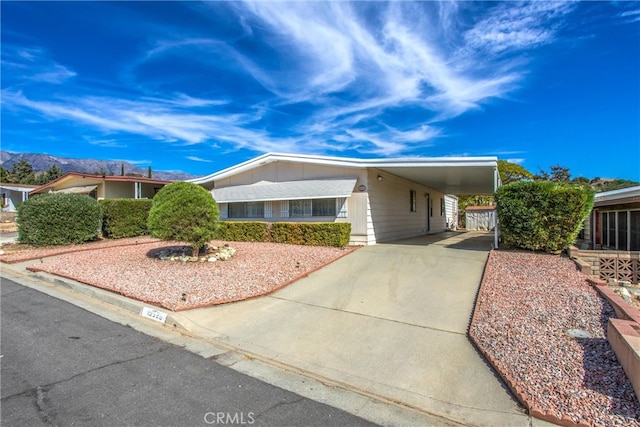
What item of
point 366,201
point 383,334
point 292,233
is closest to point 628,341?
point 383,334

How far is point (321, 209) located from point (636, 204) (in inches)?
410

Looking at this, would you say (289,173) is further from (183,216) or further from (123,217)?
(123,217)

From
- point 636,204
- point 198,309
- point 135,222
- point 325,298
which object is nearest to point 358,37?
point 325,298

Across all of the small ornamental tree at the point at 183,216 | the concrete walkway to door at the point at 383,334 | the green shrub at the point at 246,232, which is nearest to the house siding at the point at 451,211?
the green shrub at the point at 246,232

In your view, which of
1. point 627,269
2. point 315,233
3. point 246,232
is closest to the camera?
point 627,269

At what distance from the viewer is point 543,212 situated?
9.49 metres

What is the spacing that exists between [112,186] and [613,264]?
939 inches

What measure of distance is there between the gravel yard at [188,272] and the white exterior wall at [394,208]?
2.84m

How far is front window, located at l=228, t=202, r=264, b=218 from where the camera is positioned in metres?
16.1

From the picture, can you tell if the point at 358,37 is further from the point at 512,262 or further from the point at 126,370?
the point at 126,370

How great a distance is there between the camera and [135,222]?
620 inches

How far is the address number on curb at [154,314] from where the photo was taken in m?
5.46

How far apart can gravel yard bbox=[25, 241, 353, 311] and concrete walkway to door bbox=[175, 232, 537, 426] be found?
Answer: 0.49 m

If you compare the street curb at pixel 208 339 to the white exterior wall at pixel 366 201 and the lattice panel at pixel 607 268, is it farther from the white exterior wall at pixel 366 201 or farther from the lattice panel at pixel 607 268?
the lattice panel at pixel 607 268
